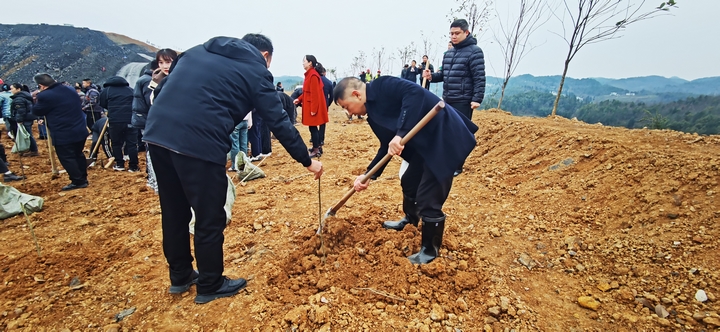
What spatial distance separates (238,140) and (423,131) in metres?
4.21

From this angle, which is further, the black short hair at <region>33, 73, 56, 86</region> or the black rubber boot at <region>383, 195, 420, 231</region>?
the black short hair at <region>33, 73, 56, 86</region>

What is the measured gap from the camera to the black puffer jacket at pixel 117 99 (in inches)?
207

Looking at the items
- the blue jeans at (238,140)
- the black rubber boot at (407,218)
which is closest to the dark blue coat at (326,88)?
the blue jeans at (238,140)

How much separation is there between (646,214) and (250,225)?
3.57 meters

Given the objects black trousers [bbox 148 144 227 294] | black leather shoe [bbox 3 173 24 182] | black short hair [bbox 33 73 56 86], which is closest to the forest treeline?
black trousers [bbox 148 144 227 294]

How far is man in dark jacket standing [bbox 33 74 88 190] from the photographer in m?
4.57

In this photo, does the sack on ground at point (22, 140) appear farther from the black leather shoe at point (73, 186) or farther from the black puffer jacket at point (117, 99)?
the black leather shoe at point (73, 186)

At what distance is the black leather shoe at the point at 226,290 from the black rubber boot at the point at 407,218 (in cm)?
141

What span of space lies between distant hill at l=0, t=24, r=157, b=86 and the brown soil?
2873 cm

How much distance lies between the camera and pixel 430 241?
246 centimetres

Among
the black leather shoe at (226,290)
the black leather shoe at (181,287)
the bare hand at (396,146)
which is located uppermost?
the bare hand at (396,146)

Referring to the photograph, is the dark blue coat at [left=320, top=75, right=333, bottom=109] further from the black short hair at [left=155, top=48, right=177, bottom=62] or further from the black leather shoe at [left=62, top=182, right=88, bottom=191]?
the black leather shoe at [left=62, top=182, right=88, bottom=191]

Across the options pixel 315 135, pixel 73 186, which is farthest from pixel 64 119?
pixel 315 135

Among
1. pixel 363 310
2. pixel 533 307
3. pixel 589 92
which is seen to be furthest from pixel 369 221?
pixel 589 92
